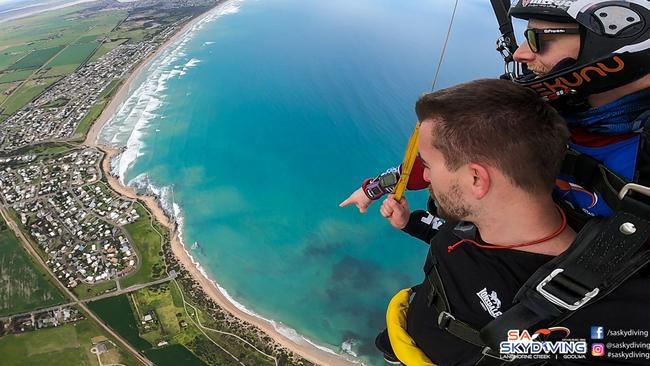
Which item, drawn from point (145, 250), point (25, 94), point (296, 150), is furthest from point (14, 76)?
point (145, 250)

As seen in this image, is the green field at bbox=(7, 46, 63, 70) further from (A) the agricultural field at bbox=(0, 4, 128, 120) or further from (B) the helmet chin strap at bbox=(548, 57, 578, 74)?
(B) the helmet chin strap at bbox=(548, 57, 578, 74)

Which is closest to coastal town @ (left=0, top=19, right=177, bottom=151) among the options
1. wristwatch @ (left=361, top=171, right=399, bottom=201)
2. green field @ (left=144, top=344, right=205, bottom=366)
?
green field @ (left=144, top=344, right=205, bottom=366)

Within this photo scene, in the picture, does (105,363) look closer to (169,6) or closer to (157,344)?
(157,344)

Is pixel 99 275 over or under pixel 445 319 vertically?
under

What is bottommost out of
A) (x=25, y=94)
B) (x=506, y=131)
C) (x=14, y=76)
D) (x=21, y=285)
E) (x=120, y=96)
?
(x=21, y=285)

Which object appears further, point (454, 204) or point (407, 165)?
point (407, 165)

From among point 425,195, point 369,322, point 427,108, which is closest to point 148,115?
point 425,195

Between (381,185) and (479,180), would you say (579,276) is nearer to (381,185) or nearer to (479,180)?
(479,180)
